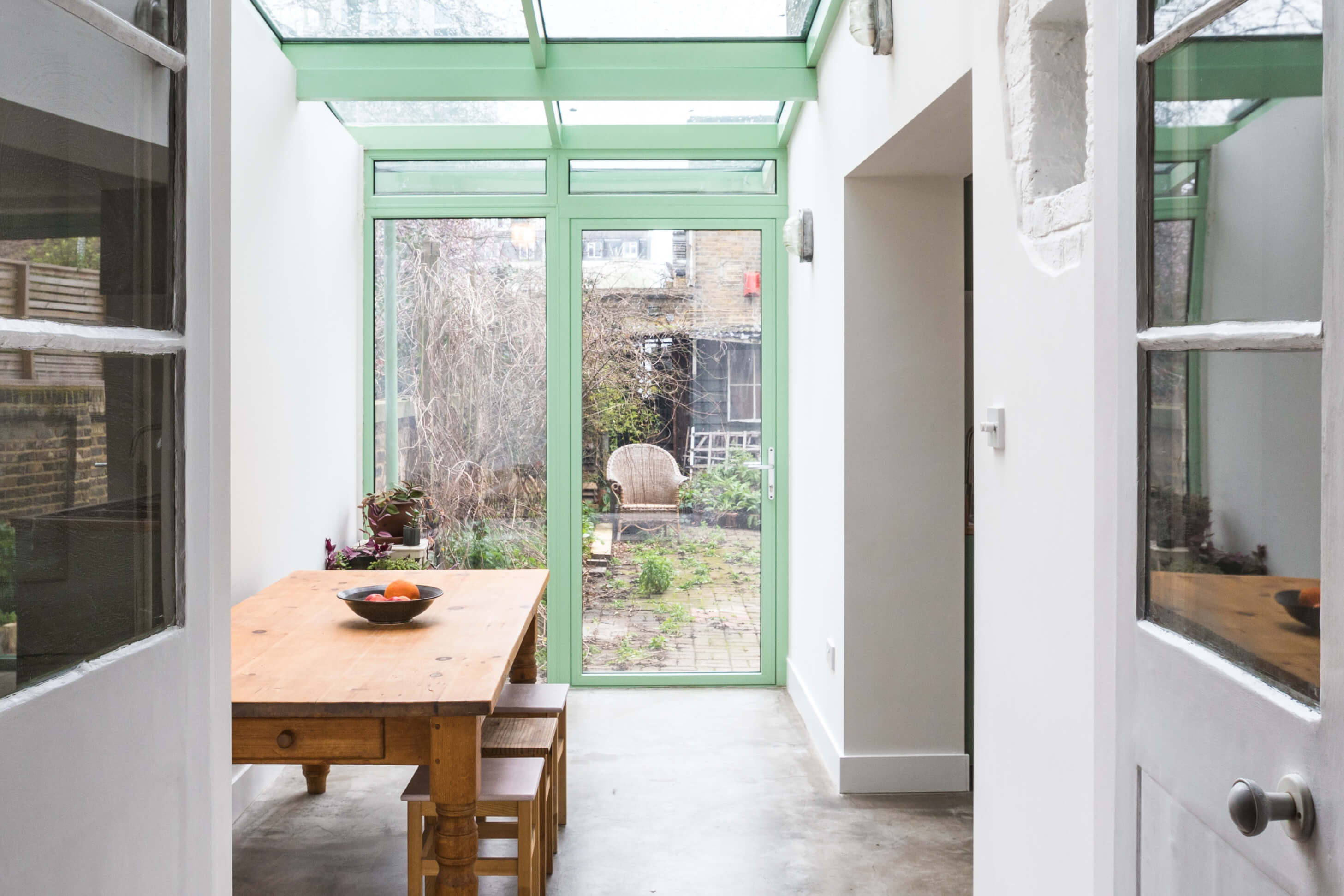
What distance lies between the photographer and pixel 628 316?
477 cm

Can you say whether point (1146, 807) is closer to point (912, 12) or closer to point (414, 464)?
point (912, 12)

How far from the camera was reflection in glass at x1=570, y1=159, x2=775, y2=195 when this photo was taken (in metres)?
4.77

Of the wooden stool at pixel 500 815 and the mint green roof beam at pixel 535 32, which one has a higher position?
the mint green roof beam at pixel 535 32

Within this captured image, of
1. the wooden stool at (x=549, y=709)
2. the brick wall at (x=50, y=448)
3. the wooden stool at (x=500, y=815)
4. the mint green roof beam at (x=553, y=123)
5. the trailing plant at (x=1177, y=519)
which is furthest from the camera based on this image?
the mint green roof beam at (x=553, y=123)

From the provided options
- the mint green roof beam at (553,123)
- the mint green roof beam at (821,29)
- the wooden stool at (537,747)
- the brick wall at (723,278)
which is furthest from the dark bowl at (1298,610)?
the brick wall at (723,278)

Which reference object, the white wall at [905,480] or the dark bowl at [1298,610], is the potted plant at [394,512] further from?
the dark bowl at [1298,610]

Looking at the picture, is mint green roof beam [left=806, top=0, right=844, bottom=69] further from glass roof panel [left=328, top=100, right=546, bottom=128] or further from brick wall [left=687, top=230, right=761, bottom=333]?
glass roof panel [left=328, top=100, right=546, bottom=128]

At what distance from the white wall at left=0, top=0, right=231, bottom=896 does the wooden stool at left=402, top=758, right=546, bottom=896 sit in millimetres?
1080

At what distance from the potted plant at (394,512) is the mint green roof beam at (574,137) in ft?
5.58

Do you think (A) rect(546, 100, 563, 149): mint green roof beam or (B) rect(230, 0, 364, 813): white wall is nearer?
(B) rect(230, 0, 364, 813): white wall

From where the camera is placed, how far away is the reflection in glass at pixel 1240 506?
845 mm

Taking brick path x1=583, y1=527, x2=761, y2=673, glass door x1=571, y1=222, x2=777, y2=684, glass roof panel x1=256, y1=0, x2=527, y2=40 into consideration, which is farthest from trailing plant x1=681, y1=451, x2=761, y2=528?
glass roof panel x1=256, y1=0, x2=527, y2=40

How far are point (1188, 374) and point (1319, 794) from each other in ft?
1.46

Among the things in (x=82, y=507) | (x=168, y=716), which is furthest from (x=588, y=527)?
(x=82, y=507)
